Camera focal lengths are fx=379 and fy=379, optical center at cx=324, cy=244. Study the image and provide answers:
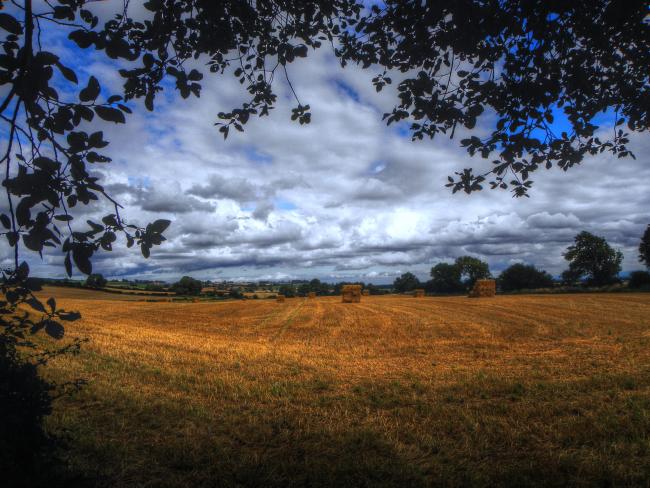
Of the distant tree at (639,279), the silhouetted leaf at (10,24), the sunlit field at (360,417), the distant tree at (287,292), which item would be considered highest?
the silhouetted leaf at (10,24)

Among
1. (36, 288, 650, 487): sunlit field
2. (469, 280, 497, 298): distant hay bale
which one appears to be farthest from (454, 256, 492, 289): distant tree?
(36, 288, 650, 487): sunlit field

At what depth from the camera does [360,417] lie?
211 inches

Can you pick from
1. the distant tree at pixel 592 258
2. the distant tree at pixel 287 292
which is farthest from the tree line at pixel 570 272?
the distant tree at pixel 287 292

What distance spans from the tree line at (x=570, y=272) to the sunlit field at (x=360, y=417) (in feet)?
158

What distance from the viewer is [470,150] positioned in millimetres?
4441

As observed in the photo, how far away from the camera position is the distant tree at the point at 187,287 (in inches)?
2703

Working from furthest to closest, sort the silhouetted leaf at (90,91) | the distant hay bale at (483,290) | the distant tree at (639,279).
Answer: the distant tree at (639,279) < the distant hay bale at (483,290) < the silhouetted leaf at (90,91)

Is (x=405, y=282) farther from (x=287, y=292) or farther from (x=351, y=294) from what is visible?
(x=351, y=294)

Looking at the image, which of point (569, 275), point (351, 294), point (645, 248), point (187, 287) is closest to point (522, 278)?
point (569, 275)

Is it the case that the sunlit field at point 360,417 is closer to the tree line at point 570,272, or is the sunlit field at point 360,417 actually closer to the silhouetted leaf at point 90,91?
the silhouetted leaf at point 90,91

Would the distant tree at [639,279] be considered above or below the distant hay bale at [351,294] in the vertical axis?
above

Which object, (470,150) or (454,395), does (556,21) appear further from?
(454,395)

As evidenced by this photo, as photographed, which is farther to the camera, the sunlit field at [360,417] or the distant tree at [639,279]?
the distant tree at [639,279]

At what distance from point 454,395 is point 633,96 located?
4.90 metres
